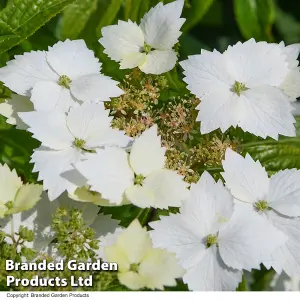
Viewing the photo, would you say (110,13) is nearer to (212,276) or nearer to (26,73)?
(26,73)

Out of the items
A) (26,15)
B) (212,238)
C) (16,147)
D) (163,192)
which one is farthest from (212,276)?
(26,15)

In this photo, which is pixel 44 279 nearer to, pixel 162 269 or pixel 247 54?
pixel 162 269

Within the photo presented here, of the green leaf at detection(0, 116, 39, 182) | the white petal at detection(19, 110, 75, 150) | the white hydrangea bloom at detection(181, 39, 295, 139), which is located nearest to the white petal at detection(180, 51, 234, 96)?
the white hydrangea bloom at detection(181, 39, 295, 139)

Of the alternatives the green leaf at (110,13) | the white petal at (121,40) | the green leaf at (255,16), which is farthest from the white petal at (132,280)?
the green leaf at (255,16)

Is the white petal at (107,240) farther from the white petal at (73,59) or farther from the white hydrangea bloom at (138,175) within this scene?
the white petal at (73,59)

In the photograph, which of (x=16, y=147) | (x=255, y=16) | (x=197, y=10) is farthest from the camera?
(x=255, y=16)
